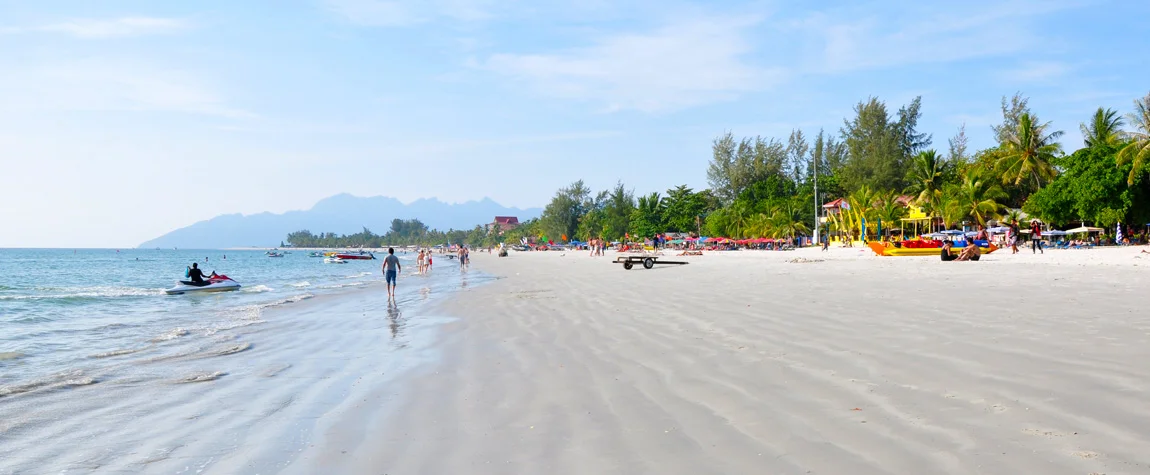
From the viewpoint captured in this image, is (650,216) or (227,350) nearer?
(227,350)

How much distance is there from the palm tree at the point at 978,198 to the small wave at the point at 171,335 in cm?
5427

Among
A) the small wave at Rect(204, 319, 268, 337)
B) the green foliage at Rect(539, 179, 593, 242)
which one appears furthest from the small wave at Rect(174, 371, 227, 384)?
the green foliage at Rect(539, 179, 593, 242)

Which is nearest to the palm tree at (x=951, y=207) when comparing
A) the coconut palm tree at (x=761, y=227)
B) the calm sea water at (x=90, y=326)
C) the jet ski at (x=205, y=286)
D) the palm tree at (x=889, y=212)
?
the palm tree at (x=889, y=212)

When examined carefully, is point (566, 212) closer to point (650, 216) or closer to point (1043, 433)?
point (650, 216)

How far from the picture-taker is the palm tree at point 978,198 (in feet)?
172

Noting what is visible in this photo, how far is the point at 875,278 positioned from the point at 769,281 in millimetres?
2823

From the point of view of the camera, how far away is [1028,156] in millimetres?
51719

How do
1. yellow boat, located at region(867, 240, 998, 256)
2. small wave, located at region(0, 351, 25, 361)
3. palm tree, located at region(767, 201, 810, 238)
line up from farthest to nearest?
1. palm tree, located at region(767, 201, 810, 238)
2. yellow boat, located at region(867, 240, 998, 256)
3. small wave, located at region(0, 351, 25, 361)

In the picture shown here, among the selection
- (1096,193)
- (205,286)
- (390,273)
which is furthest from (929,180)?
(205,286)

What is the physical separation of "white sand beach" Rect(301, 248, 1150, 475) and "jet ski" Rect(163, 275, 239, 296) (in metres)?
20.5

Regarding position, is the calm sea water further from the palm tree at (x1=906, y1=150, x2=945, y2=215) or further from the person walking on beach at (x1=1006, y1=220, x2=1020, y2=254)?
the palm tree at (x1=906, y1=150, x2=945, y2=215)

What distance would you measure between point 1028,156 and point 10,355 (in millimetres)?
59771

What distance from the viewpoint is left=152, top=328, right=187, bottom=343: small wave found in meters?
11.9

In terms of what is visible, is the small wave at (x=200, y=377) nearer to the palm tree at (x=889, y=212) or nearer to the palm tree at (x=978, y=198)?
the palm tree at (x=978, y=198)
